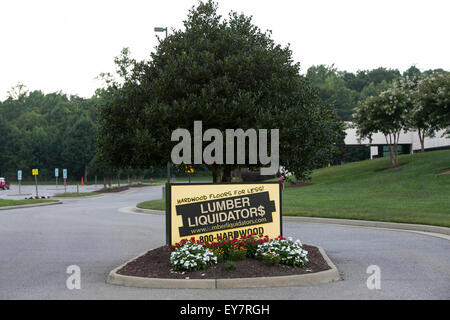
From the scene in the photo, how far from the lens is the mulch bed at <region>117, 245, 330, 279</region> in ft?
27.3

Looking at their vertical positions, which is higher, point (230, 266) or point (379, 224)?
point (230, 266)

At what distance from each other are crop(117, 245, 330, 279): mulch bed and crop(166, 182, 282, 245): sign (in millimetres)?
795

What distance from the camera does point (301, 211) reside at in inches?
842

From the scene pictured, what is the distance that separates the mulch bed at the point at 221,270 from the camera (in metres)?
8.31

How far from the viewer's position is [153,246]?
43.0ft

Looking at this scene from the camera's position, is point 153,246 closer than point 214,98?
No

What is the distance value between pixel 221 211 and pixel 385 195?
67.8 feet

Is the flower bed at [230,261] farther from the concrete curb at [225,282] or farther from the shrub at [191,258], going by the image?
the concrete curb at [225,282]

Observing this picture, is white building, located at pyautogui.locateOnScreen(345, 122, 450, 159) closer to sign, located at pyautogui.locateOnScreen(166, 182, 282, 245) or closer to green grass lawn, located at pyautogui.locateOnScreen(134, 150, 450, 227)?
green grass lawn, located at pyautogui.locateOnScreen(134, 150, 450, 227)

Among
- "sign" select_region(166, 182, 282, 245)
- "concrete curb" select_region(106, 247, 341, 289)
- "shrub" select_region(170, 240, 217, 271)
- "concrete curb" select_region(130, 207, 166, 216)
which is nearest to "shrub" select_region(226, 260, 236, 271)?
"shrub" select_region(170, 240, 217, 271)

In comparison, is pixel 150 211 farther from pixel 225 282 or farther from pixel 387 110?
pixel 387 110

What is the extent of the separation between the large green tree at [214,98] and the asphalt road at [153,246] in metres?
2.58

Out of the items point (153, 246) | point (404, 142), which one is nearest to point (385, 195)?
point (153, 246)
